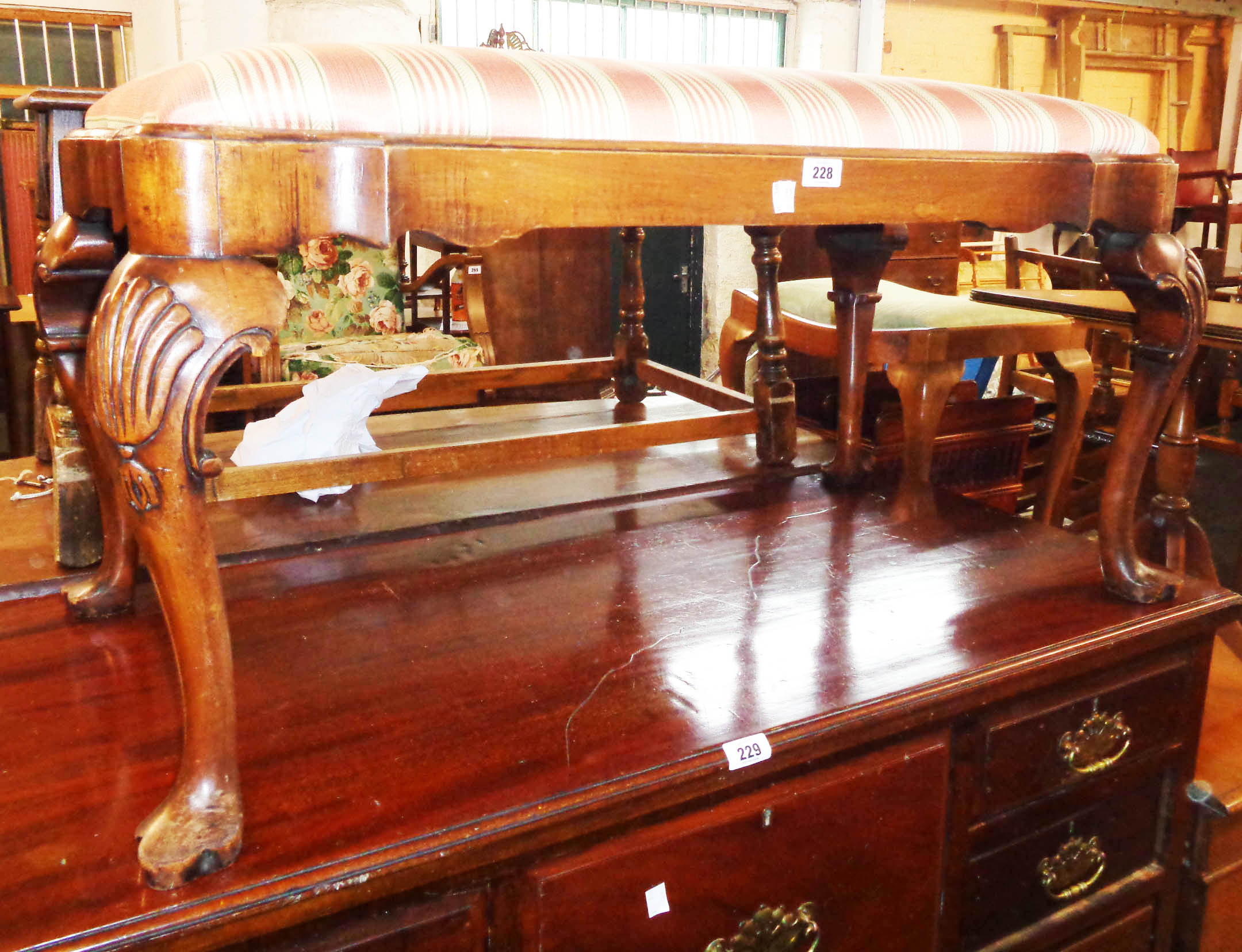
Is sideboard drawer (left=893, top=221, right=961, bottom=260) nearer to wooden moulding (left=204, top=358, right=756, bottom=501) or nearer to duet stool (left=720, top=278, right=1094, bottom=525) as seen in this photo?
duet stool (left=720, top=278, right=1094, bottom=525)

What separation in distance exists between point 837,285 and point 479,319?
182 cm

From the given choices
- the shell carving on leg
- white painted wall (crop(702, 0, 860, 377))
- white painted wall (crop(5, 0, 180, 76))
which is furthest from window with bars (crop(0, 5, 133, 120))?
the shell carving on leg

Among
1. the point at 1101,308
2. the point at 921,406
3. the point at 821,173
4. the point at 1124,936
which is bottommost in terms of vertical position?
the point at 1124,936

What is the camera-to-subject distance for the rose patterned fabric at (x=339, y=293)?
312 cm

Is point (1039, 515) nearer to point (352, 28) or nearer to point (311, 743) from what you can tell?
point (311, 743)

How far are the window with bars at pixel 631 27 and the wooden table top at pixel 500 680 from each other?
375 cm

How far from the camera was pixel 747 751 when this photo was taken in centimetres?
78

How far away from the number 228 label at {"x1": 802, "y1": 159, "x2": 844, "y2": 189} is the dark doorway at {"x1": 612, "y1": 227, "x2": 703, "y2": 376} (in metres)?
3.69

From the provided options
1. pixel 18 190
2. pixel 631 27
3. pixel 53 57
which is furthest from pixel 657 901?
pixel 53 57

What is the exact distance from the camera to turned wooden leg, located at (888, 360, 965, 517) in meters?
1.53

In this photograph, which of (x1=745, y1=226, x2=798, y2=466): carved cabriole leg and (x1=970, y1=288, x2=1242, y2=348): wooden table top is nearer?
(x1=745, y1=226, x2=798, y2=466): carved cabriole leg

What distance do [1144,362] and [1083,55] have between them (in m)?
6.52

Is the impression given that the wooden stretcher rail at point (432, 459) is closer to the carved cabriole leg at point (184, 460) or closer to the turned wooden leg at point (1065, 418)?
the carved cabriole leg at point (184, 460)

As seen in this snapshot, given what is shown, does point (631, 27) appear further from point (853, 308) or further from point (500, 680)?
point (500, 680)
